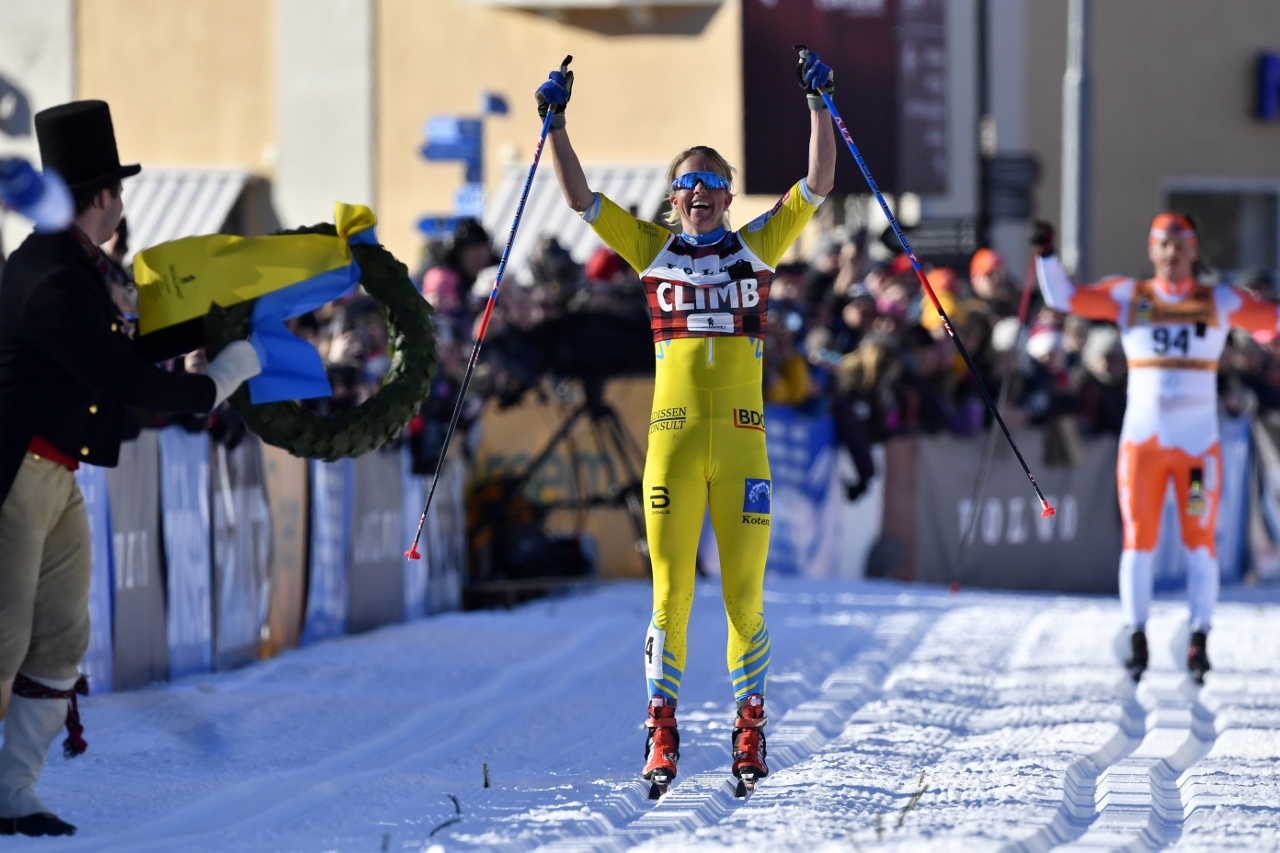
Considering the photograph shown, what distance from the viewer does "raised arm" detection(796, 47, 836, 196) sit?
21.2ft

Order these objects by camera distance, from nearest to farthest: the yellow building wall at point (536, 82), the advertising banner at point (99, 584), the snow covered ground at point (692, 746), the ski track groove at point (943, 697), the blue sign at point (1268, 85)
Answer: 1. the snow covered ground at point (692, 746)
2. the ski track groove at point (943, 697)
3. the advertising banner at point (99, 584)
4. the yellow building wall at point (536, 82)
5. the blue sign at point (1268, 85)

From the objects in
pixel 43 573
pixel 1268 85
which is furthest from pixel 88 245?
pixel 1268 85

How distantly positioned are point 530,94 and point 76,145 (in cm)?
1628

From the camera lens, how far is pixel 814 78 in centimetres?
655

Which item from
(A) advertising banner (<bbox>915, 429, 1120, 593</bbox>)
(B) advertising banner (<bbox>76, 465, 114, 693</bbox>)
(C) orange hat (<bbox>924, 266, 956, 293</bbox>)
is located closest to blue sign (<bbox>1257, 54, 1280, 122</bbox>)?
(C) orange hat (<bbox>924, 266, 956, 293</bbox>)

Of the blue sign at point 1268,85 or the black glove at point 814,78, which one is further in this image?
the blue sign at point 1268,85

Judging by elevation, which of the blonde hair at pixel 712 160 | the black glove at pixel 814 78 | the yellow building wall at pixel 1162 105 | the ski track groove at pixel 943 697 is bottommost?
the ski track groove at pixel 943 697

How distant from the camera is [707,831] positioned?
551 cm

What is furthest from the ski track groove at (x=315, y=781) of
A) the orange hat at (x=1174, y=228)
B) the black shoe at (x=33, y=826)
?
the orange hat at (x=1174, y=228)

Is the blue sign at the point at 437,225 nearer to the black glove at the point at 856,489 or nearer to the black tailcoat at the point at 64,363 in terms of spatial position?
the black glove at the point at 856,489

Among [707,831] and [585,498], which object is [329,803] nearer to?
[707,831]

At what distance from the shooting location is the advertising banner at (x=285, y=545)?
9.48m

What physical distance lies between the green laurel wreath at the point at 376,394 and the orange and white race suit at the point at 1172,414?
385 centimetres

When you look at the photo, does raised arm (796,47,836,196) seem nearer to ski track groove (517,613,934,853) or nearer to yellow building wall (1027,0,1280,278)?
ski track groove (517,613,934,853)
